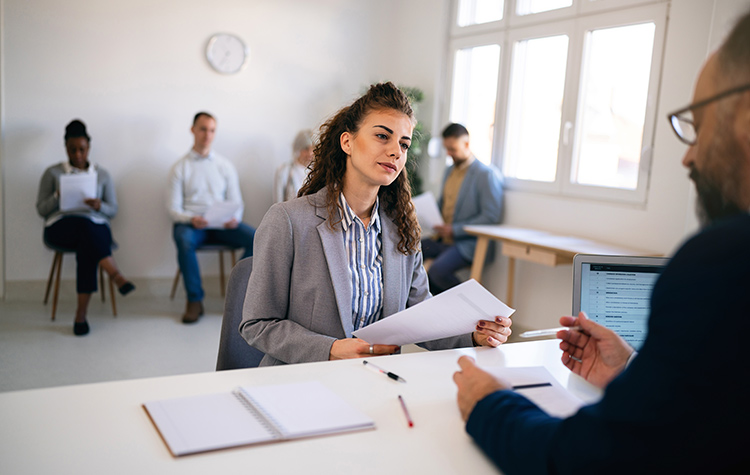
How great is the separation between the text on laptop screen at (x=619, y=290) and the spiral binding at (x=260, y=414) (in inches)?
37.7

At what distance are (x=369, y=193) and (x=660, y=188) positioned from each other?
2.58 meters

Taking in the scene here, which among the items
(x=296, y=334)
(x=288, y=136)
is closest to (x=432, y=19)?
(x=288, y=136)

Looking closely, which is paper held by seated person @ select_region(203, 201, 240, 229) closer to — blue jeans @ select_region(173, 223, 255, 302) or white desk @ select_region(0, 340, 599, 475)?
blue jeans @ select_region(173, 223, 255, 302)

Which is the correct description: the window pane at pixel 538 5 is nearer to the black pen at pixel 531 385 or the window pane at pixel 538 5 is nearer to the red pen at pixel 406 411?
the black pen at pixel 531 385

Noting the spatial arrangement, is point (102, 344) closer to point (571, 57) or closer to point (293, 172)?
point (293, 172)

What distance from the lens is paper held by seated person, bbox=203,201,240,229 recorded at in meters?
5.04

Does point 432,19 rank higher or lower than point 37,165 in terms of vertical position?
higher

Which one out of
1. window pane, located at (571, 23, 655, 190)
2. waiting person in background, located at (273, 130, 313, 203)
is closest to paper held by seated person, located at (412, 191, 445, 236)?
window pane, located at (571, 23, 655, 190)

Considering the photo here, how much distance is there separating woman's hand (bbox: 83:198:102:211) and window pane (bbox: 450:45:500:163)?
310cm

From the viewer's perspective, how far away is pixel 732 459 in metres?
0.63

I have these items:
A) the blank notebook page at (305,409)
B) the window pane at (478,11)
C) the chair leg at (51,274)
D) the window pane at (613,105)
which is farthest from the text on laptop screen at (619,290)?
the chair leg at (51,274)

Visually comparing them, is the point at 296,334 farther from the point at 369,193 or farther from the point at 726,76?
the point at 726,76

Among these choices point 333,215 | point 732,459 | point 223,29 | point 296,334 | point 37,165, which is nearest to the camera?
point 732,459

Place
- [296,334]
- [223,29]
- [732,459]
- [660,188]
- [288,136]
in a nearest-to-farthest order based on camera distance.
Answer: [732,459]
[296,334]
[660,188]
[223,29]
[288,136]
